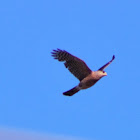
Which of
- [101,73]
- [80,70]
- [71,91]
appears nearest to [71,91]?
[71,91]

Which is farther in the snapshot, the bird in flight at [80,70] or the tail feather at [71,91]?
the tail feather at [71,91]

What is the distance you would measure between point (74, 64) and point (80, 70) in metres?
0.29

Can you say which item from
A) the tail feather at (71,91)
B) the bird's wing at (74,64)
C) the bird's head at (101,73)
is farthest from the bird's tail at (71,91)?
the bird's head at (101,73)

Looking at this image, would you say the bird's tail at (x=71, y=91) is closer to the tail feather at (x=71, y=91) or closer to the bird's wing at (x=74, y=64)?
the tail feather at (x=71, y=91)

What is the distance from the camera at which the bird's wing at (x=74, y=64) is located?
20984mm

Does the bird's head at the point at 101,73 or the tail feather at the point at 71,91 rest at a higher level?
the bird's head at the point at 101,73

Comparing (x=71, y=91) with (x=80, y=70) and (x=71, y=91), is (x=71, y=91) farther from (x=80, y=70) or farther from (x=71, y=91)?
(x=80, y=70)

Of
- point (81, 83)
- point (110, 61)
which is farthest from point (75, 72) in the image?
point (110, 61)

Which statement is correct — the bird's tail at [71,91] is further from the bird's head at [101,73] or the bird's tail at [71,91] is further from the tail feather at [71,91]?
the bird's head at [101,73]

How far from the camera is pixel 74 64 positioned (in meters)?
21.1

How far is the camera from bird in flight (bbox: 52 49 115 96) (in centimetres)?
2095

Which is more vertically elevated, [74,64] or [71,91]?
[74,64]

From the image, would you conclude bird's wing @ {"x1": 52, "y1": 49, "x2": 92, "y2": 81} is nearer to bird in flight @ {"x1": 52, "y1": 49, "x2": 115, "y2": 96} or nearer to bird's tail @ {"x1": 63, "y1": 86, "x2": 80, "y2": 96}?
bird in flight @ {"x1": 52, "y1": 49, "x2": 115, "y2": 96}

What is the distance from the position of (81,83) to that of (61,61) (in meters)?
1.00
